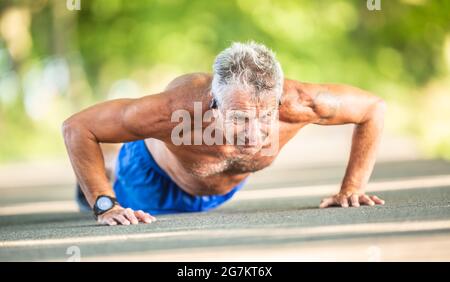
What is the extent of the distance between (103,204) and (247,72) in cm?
65

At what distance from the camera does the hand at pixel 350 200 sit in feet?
7.77

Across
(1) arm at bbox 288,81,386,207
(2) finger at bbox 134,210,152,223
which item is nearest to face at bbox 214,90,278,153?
(1) arm at bbox 288,81,386,207

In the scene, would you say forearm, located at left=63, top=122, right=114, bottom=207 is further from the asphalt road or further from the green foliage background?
the green foliage background

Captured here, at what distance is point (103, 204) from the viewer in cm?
226

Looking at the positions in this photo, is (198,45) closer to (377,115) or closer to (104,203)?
(377,115)

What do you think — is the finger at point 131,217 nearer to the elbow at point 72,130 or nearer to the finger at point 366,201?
the elbow at point 72,130

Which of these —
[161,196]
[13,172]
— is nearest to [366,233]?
[161,196]

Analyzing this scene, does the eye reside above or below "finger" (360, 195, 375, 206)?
above

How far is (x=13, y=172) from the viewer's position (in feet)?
22.0

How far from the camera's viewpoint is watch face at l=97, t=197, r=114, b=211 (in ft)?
7.39

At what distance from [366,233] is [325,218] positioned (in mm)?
197

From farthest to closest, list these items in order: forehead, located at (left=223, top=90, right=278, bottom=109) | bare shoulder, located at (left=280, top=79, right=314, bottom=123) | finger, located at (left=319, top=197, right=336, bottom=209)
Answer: finger, located at (left=319, top=197, right=336, bottom=209)
bare shoulder, located at (left=280, top=79, right=314, bottom=123)
forehead, located at (left=223, top=90, right=278, bottom=109)

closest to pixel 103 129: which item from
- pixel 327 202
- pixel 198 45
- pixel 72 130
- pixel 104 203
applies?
pixel 72 130
